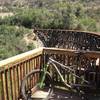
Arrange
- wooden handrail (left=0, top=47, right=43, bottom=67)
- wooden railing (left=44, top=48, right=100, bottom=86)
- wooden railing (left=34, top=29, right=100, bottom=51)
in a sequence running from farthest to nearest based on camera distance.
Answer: wooden railing (left=34, top=29, right=100, bottom=51) < wooden railing (left=44, top=48, right=100, bottom=86) < wooden handrail (left=0, top=47, right=43, bottom=67)

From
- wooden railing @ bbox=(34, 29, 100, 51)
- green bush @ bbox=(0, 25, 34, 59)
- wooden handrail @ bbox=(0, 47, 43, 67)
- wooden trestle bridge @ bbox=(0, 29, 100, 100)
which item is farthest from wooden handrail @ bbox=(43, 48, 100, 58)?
green bush @ bbox=(0, 25, 34, 59)

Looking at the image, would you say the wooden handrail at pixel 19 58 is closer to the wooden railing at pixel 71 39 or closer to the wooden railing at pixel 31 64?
the wooden railing at pixel 31 64

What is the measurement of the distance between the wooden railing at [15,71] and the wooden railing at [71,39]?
2980 millimetres

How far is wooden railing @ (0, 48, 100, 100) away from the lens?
15.6 ft

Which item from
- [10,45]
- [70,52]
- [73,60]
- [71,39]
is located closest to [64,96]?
[73,60]

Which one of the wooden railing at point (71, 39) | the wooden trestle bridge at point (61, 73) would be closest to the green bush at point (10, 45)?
the wooden railing at point (71, 39)

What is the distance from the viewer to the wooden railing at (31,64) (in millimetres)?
4754

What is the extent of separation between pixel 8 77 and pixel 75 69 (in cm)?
166

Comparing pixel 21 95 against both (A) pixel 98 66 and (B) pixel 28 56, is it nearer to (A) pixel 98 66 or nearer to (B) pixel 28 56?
(B) pixel 28 56

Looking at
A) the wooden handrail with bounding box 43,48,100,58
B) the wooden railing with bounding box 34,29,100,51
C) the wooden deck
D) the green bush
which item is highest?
the wooden handrail with bounding box 43,48,100,58

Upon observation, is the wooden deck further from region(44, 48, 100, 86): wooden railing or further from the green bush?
the green bush

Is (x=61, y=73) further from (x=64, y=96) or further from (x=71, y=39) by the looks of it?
(x=71, y=39)

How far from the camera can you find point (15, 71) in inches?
200

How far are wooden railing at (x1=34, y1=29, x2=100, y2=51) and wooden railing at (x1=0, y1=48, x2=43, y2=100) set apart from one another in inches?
117
